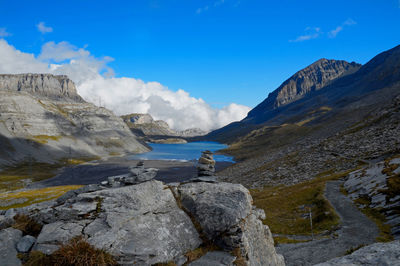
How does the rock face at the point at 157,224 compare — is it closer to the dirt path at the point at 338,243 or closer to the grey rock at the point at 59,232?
the grey rock at the point at 59,232

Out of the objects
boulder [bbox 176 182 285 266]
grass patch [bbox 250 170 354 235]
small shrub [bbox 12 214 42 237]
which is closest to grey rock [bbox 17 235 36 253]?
small shrub [bbox 12 214 42 237]

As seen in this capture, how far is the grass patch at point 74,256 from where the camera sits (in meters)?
9.39

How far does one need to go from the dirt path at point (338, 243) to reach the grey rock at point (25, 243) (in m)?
24.6

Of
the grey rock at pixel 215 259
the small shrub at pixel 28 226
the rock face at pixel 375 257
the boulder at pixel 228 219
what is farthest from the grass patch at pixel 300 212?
the small shrub at pixel 28 226

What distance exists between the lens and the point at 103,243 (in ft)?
33.8

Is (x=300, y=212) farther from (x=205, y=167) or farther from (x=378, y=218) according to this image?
(x=205, y=167)

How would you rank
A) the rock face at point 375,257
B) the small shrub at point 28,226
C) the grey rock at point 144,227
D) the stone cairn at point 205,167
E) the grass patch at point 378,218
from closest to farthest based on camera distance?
the rock face at point 375,257 → the grey rock at point 144,227 → the small shrub at point 28,226 → the stone cairn at point 205,167 → the grass patch at point 378,218

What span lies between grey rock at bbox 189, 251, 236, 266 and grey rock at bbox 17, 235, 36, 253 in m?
8.21

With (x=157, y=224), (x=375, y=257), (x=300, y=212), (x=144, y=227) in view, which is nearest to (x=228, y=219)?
(x=157, y=224)

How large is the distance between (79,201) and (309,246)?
28293 millimetres

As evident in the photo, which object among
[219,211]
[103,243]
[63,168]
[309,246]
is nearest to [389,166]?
[309,246]

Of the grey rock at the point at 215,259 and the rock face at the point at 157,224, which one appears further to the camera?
the grey rock at the point at 215,259

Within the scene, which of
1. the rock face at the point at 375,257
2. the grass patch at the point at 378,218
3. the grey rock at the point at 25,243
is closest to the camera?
the rock face at the point at 375,257

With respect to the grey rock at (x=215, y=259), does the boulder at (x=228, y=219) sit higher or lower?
higher
